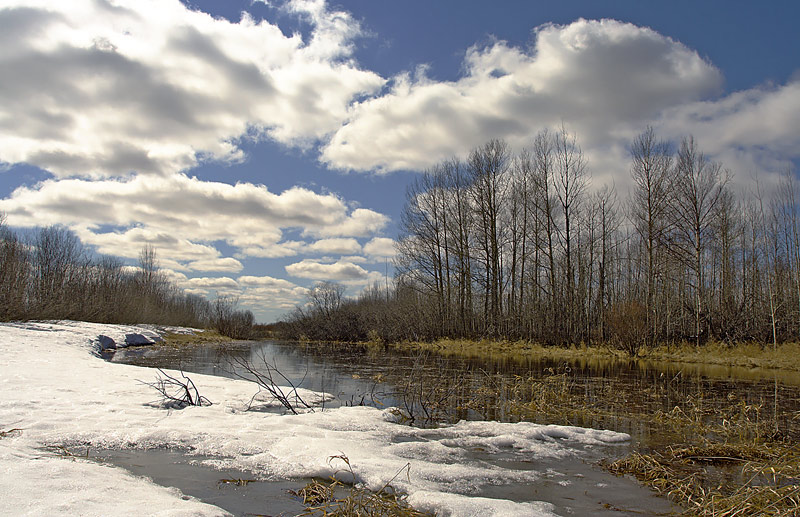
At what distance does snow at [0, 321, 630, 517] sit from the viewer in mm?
2799

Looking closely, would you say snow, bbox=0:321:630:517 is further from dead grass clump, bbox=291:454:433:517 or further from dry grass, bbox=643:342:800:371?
dry grass, bbox=643:342:800:371

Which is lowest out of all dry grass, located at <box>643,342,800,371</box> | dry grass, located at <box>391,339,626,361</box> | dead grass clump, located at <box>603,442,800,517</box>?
dry grass, located at <box>391,339,626,361</box>

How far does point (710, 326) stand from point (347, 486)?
24070mm

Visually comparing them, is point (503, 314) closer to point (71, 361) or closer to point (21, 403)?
point (71, 361)

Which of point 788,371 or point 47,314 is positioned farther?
point 47,314

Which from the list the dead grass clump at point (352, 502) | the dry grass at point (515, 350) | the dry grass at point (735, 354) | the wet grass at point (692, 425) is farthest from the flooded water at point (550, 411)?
the dry grass at point (515, 350)

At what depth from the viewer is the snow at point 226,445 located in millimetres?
2799

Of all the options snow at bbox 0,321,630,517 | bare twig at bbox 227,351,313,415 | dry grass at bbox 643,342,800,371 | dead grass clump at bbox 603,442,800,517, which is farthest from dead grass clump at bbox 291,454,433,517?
dry grass at bbox 643,342,800,371

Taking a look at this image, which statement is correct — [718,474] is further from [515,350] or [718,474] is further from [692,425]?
[515,350]

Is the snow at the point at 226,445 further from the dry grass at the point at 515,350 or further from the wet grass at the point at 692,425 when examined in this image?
the dry grass at the point at 515,350

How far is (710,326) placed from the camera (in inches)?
864

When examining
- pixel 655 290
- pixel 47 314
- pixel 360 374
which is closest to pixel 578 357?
pixel 655 290

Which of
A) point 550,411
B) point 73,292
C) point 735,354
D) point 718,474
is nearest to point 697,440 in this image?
point 718,474

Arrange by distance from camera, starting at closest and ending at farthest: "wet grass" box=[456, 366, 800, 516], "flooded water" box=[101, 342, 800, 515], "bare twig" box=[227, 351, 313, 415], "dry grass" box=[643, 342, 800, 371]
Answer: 1. "wet grass" box=[456, 366, 800, 516]
2. "flooded water" box=[101, 342, 800, 515]
3. "bare twig" box=[227, 351, 313, 415]
4. "dry grass" box=[643, 342, 800, 371]
